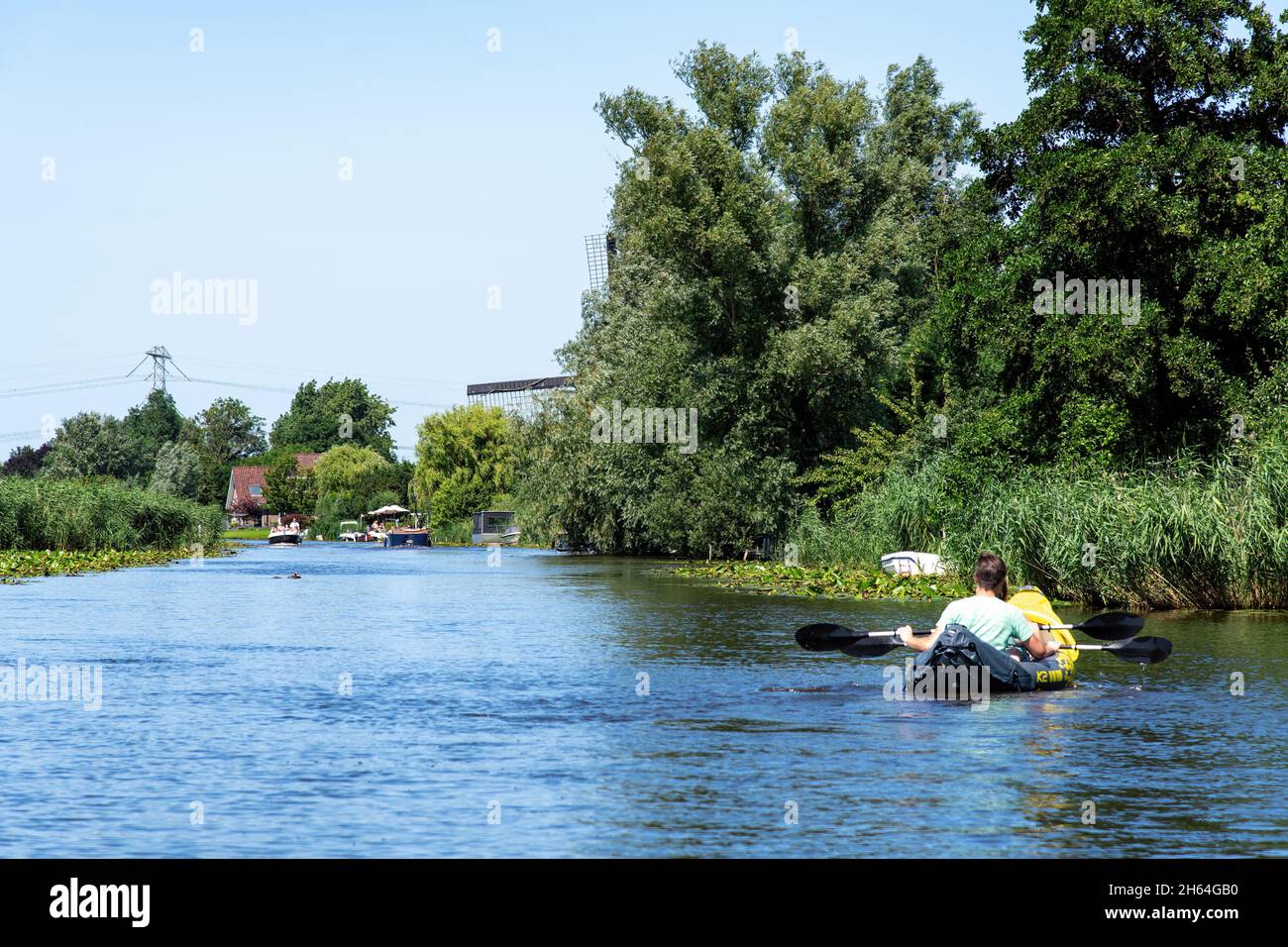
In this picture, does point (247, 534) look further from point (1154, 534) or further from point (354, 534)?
point (1154, 534)

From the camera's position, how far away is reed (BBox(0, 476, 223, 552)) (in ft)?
167

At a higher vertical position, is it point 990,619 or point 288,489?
point 288,489

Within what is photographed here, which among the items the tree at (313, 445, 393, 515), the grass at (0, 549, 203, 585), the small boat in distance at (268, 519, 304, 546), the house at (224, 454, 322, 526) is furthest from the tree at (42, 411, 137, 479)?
the grass at (0, 549, 203, 585)

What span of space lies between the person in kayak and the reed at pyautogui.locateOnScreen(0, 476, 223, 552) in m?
42.6

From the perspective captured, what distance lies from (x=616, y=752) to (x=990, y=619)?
5.08 meters

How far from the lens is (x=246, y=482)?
157875mm

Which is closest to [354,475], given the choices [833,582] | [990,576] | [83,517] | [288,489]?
[288,489]

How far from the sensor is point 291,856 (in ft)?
29.0

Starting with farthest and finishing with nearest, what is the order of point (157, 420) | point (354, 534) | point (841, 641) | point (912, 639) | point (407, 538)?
1. point (157, 420)
2. point (354, 534)
3. point (407, 538)
4. point (841, 641)
5. point (912, 639)

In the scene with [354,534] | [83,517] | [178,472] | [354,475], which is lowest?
[354,534]

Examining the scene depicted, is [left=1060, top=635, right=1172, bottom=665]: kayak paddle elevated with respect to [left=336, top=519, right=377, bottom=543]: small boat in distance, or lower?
lower

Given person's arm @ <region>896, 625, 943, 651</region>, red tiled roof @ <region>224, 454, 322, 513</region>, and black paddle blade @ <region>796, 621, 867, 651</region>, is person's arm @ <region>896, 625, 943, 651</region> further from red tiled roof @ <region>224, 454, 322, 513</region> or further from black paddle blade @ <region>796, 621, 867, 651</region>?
red tiled roof @ <region>224, 454, 322, 513</region>

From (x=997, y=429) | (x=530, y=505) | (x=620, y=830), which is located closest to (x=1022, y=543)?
(x=997, y=429)
